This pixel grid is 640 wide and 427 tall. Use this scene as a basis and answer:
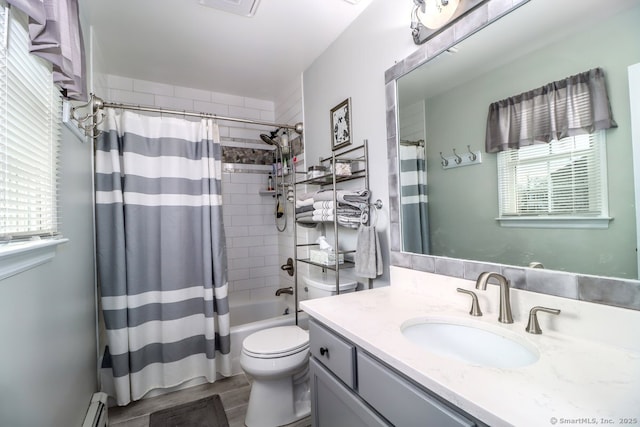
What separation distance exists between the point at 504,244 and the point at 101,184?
2227mm

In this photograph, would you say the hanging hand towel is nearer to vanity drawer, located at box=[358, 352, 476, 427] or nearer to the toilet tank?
the toilet tank

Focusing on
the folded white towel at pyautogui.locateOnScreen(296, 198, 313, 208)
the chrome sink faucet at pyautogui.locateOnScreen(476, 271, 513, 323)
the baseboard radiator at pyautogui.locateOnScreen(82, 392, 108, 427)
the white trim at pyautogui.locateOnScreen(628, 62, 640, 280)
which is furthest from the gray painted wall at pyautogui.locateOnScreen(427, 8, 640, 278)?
the baseboard radiator at pyautogui.locateOnScreen(82, 392, 108, 427)

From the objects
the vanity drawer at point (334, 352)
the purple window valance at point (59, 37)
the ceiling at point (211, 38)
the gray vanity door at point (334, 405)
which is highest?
the ceiling at point (211, 38)

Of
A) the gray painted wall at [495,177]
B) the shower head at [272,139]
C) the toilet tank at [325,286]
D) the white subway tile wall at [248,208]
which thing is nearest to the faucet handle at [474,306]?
the gray painted wall at [495,177]

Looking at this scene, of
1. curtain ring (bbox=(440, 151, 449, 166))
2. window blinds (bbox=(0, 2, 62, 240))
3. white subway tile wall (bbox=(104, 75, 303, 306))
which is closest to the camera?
window blinds (bbox=(0, 2, 62, 240))

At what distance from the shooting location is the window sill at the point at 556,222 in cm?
81

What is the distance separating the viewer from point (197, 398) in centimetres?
187

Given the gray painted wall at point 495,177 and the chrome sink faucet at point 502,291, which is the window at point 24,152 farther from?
the gray painted wall at point 495,177

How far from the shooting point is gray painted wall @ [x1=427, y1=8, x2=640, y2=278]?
762 millimetres

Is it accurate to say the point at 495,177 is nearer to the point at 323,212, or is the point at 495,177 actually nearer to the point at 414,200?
the point at 414,200

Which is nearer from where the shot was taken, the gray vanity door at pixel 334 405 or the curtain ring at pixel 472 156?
the gray vanity door at pixel 334 405

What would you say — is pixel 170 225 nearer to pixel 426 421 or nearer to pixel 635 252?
pixel 426 421

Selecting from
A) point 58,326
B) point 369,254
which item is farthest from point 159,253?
point 369,254

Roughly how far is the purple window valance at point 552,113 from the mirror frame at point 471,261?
7.3 inches
